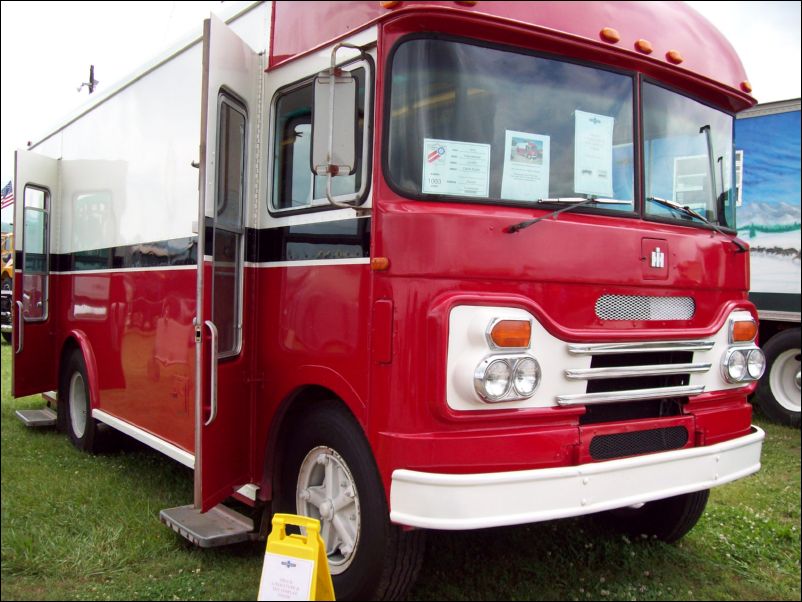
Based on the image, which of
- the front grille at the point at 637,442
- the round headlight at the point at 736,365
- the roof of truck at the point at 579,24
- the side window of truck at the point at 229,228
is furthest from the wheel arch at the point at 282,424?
the round headlight at the point at 736,365

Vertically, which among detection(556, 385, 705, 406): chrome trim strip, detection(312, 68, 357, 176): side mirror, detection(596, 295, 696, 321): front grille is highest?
detection(312, 68, 357, 176): side mirror

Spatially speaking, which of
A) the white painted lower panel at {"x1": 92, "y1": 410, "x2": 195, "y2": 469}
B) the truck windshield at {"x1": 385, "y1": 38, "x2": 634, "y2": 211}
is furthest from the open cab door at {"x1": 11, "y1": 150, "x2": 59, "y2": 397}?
the truck windshield at {"x1": 385, "y1": 38, "x2": 634, "y2": 211}

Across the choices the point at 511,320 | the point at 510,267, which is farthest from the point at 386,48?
the point at 511,320

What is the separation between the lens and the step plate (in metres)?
6.94

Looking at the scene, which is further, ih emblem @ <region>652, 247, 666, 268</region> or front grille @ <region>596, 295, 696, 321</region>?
ih emblem @ <region>652, 247, 666, 268</region>

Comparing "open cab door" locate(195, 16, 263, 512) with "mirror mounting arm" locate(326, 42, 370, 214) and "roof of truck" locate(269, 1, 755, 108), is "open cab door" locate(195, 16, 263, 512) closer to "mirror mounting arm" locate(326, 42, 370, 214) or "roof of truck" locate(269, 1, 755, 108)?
"roof of truck" locate(269, 1, 755, 108)

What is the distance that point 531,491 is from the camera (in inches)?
120

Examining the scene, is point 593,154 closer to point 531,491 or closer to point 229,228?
point 531,491

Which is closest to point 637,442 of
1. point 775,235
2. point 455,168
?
point 455,168

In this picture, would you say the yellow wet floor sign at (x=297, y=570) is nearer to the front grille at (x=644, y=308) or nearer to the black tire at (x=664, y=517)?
the front grille at (x=644, y=308)

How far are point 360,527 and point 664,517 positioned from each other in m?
1.98

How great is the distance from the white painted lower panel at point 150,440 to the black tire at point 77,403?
306 millimetres

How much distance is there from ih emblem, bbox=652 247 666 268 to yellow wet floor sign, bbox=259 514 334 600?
1970 mm

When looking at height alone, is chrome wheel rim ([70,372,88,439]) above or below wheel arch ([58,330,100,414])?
below
